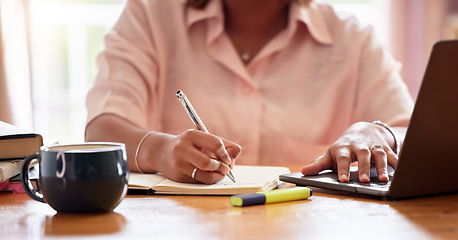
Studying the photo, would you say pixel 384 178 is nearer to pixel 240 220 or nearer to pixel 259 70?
pixel 240 220

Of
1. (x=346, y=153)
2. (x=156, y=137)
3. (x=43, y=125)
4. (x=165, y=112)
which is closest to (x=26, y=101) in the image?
(x=43, y=125)

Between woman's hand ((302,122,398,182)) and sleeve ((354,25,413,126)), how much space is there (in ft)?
1.64

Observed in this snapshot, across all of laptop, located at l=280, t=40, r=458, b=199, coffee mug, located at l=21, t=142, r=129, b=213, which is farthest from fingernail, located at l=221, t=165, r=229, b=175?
coffee mug, located at l=21, t=142, r=129, b=213

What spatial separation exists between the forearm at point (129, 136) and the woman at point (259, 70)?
0.23 meters

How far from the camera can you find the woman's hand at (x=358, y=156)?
2.94ft

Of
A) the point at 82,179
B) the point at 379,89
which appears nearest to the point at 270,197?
the point at 82,179

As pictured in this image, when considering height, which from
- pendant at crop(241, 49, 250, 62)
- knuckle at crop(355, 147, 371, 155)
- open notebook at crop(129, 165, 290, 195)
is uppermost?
pendant at crop(241, 49, 250, 62)

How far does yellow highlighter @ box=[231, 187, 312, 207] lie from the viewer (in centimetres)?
75

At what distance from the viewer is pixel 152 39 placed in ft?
5.46

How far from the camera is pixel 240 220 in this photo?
68 cm

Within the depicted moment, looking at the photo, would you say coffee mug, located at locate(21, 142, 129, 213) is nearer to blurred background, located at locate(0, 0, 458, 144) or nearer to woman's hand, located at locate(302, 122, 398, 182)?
woman's hand, located at locate(302, 122, 398, 182)

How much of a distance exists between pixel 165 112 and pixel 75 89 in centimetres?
161

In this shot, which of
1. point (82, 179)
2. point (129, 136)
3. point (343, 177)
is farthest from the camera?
point (129, 136)

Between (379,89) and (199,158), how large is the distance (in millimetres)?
885
